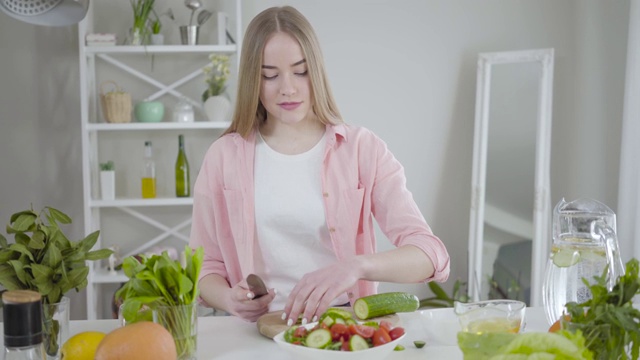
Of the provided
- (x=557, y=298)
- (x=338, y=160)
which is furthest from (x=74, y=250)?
(x=557, y=298)

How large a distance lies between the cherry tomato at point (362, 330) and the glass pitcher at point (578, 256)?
39 cm

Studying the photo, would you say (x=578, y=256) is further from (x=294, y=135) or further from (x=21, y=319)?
(x=21, y=319)

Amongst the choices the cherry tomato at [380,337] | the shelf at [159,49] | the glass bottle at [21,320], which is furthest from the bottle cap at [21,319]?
the shelf at [159,49]

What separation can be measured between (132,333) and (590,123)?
10.6ft

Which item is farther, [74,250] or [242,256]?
[242,256]

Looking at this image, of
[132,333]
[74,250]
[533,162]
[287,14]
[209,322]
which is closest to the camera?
[132,333]

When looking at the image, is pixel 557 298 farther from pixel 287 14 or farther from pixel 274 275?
pixel 287 14

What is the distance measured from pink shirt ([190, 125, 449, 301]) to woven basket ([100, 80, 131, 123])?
1.71m

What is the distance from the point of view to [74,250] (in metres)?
1.30

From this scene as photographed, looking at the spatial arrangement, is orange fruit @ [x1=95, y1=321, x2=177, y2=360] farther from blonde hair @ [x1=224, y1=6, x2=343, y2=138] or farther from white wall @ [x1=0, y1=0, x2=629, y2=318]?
white wall @ [x1=0, y1=0, x2=629, y2=318]

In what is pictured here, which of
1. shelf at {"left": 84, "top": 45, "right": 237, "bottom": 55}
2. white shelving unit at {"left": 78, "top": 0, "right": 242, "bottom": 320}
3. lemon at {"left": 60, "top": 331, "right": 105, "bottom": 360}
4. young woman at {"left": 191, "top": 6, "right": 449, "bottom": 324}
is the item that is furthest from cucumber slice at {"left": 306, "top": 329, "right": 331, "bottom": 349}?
shelf at {"left": 84, "top": 45, "right": 237, "bottom": 55}

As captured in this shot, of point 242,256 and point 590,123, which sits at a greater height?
point 590,123

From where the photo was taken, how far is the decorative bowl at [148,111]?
3518 mm

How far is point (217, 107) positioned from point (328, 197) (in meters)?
1.76
